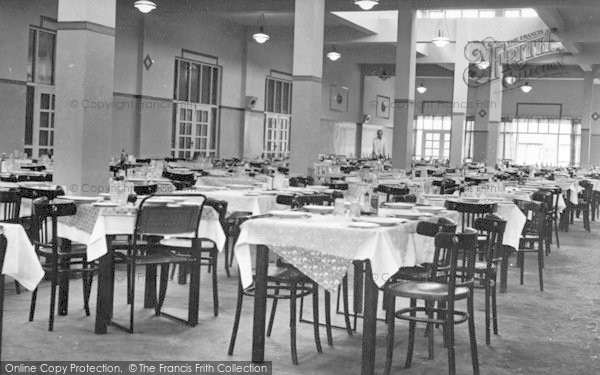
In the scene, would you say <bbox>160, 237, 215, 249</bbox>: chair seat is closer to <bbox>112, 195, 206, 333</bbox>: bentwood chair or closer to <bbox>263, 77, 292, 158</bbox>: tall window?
<bbox>112, 195, 206, 333</bbox>: bentwood chair

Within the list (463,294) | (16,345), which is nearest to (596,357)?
(463,294)

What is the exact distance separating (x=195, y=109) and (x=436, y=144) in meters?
15.0

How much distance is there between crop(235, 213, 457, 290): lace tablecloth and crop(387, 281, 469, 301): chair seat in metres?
0.12

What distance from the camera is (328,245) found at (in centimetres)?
412

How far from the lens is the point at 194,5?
1559 centimetres

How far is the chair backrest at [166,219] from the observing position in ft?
15.8

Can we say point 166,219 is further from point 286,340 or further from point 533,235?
point 533,235

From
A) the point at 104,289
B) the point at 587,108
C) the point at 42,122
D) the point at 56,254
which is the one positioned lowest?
the point at 104,289

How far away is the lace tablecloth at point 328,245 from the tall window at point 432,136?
26.7m

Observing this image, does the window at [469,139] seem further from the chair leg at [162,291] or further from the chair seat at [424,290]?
the chair seat at [424,290]

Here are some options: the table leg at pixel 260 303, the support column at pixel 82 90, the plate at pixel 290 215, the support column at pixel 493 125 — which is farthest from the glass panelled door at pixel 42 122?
the support column at pixel 493 125

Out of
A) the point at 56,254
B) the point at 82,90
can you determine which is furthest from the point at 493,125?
the point at 56,254

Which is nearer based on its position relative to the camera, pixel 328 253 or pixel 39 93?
pixel 328 253

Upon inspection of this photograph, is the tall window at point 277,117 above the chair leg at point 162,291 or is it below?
above
